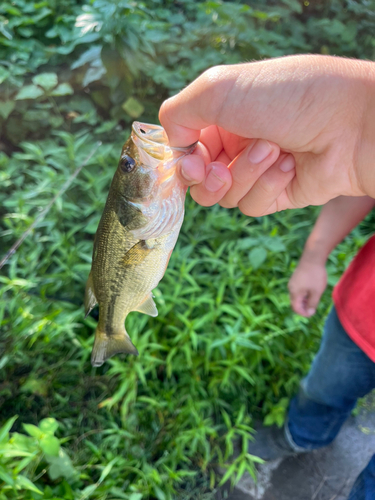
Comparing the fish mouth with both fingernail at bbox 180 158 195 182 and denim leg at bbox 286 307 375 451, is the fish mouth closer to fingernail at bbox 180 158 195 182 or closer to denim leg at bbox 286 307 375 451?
fingernail at bbox 180 158 195 182

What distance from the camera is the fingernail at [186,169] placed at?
1.19 metres

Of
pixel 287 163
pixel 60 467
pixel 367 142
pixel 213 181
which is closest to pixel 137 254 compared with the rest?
pixel 213 181

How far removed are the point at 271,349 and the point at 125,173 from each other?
1.90 metres

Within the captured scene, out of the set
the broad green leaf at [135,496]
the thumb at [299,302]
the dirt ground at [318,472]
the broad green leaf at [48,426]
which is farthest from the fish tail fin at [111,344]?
the dirt ground at [318,472]

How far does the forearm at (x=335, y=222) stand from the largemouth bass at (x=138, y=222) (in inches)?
44.1

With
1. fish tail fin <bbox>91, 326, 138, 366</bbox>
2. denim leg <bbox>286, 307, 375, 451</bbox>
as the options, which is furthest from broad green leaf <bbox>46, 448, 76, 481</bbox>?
denim leg <bbox>286, 307, 375, 451</bbox>

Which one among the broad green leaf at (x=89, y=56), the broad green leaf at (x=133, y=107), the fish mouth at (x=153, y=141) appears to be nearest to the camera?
the fish mouth at (x=153, y=141)

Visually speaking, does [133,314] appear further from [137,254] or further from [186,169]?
[186,169]

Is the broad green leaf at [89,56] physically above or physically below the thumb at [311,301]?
above

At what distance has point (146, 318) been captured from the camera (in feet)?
8.13

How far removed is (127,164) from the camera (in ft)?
3.99

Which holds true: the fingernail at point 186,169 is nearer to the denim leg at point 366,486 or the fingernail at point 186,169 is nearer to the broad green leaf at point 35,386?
the denim leg at point 366,486

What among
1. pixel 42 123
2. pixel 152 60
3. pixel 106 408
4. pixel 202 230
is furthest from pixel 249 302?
pixel 42 123

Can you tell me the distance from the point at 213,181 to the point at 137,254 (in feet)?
1.40
